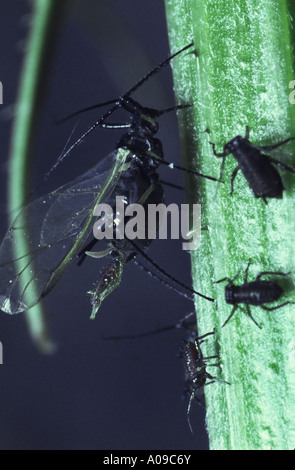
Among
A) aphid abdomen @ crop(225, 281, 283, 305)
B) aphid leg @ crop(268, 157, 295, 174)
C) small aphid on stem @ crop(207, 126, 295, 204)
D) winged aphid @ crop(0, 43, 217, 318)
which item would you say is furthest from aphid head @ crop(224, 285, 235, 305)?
winged aphid @ crop(0, 43, 217, 318)

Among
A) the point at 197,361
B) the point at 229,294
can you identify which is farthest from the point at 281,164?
the point at 197,361

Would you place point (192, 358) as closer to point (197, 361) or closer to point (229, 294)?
point (197, 361)

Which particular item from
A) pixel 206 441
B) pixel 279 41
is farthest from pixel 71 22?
pixel 206 441

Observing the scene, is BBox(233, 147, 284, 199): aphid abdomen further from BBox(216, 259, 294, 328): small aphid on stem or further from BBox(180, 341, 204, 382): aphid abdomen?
BBox(180, 341, 204, 382): aphid abdomen

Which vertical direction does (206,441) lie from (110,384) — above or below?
below

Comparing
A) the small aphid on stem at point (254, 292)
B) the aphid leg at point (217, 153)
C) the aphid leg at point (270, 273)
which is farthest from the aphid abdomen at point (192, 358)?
the aphid leg at point (217, 153)
